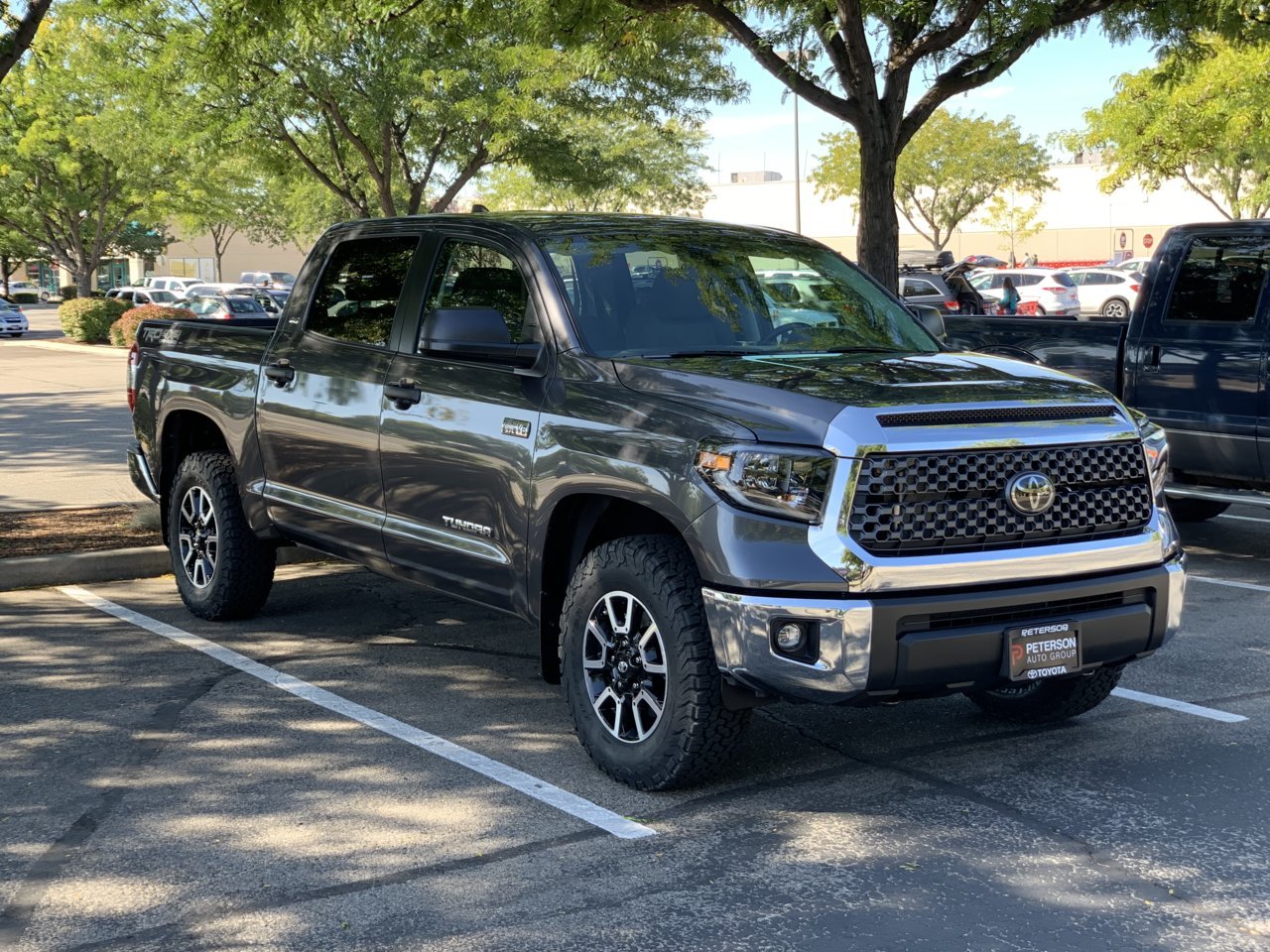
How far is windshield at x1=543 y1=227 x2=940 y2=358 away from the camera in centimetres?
578

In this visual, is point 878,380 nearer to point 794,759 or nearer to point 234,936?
point 794,759

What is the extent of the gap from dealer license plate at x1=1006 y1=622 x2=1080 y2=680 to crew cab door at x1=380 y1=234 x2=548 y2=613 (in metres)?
1.82

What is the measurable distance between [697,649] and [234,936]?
166cm

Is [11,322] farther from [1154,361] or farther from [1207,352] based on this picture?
[1207,352]

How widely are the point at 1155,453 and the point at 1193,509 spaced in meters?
6.16

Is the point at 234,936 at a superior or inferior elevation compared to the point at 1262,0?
inferior

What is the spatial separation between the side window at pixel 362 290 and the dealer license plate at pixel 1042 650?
305 centimetres

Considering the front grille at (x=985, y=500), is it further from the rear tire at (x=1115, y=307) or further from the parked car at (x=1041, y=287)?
the rear tire at (x=1115, y=307)

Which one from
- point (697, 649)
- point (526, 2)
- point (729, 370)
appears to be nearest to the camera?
point (697, 649)

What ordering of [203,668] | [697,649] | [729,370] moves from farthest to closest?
1. [203,668]
2. [729,370]
3. [697,649]

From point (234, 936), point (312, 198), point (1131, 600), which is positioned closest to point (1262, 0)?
point (1131, 600)

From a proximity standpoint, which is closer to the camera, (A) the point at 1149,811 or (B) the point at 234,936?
(B) the point at 234,936

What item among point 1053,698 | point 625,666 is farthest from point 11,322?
point 1053,698

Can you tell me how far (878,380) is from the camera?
5.12 meters
